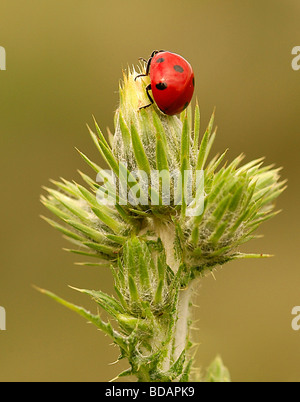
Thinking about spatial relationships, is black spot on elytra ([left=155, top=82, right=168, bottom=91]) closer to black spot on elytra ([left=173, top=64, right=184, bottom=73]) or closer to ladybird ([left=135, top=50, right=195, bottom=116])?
ladybird ([left=135, top=50, right=195, bottom=116])

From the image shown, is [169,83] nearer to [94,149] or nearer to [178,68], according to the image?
[178,68]

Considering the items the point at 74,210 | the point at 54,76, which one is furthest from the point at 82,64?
the point at 74,210

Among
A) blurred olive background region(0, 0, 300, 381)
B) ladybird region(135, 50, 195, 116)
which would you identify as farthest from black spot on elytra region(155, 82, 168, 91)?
blurred olive background region(0, 0, 300, 381)

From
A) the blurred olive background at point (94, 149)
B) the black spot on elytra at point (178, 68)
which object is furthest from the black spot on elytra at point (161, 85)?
the blurred olive background at point (94, 149)

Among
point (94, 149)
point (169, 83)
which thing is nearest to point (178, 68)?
point (169, 83)

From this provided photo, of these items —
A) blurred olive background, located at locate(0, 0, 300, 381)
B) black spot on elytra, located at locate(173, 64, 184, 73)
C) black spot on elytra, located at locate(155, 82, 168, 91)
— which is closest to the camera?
black spot on elytra, located at locate(155, 82, 168, 91)

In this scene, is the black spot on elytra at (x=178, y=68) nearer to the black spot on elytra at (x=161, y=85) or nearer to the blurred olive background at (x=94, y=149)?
the black spot on elytra at (x=161, y=85)

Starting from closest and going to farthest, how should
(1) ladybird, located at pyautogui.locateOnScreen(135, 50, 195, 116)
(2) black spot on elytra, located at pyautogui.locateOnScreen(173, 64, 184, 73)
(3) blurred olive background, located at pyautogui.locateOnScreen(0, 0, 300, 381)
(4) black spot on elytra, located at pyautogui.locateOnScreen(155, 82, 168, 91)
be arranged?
(1) ladybird, located at pyautogui.locateOnScreen(135, 50, 195, 116) → (4) black spot on elytra, located at pyautogui.locateOnScreen(155, 82, 168, 91) → (2) black spot on elytra, located at pyautogui.locateOnScreen(173, 64, 184, 73) → (3) blurred olive background, located at pyautogui.locateOnScreen(0, 0, 300, 381)

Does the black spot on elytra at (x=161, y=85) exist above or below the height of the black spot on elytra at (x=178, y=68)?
below

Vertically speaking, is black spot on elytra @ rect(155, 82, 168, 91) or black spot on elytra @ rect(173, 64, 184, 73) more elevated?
black spot on elytra @ rect(173, 64, 184, 73)

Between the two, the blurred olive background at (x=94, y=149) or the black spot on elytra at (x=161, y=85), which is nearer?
the black spot on elytra at (x=161, y=85)
